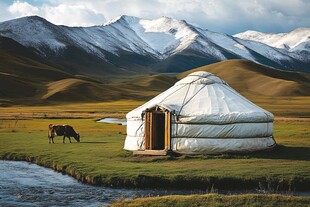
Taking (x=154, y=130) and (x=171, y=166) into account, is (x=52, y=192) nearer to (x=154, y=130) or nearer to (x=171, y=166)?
(x=171, y=166)

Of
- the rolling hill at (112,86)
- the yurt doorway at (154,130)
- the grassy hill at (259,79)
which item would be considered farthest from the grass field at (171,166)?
the grassy hill at (259,79)

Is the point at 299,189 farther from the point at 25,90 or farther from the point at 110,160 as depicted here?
the point at 25,90

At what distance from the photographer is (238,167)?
1791 centimetres

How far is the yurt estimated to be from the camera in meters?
21.1

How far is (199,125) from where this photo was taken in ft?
69.3

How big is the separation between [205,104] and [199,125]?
4.91ft

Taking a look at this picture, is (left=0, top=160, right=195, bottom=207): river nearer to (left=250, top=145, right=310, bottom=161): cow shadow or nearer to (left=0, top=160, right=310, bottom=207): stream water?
(left=0, top=160, right=310, bottom=207): stream water

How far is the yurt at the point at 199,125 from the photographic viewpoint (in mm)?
21109

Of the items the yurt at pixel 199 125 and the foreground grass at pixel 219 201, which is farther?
the yurt at pixel 199 125

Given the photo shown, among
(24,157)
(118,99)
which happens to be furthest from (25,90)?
(24,157)

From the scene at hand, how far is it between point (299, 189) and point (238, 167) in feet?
9.11

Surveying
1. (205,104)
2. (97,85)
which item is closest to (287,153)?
(205,104)

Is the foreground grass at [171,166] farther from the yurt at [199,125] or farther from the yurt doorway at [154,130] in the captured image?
the yurt doorway at [154,130]

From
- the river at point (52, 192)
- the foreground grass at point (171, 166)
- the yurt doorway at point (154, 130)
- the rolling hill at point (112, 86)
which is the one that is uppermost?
the rolling hill at point (112, 86)
